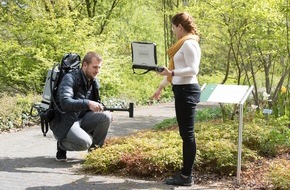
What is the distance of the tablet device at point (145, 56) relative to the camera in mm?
4555

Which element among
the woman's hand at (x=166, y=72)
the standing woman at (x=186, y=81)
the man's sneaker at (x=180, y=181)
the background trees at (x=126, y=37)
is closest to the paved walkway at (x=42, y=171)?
the man's sneaker at (x=180, y=181)

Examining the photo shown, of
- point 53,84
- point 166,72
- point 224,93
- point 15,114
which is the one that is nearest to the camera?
point 166,72

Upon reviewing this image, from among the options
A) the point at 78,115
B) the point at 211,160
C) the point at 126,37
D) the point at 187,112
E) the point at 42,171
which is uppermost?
the point at 126,37

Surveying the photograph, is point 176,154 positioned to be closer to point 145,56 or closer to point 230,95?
point 230,95

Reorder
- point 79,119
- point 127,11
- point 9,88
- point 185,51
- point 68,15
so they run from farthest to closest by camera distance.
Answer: point 127,11
point 9,88
point 68,15
point 79,119
point 185,51

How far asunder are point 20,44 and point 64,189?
9525 mm

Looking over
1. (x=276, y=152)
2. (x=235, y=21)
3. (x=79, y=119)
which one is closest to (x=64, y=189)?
(x=79, y=119)

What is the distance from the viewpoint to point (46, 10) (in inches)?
534

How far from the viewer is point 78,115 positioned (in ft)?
19.2

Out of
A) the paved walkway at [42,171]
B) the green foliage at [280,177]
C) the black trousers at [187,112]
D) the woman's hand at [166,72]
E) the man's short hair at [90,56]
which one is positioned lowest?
the paved walkway at [42,171]

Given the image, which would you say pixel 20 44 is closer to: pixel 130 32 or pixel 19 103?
pixel 19 103

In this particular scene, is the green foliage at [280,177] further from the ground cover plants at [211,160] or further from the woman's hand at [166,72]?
the woman's hand at [166,72]

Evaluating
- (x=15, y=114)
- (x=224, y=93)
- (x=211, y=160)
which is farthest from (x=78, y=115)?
(x=15, y=114)

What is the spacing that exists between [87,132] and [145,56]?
1672 mm
